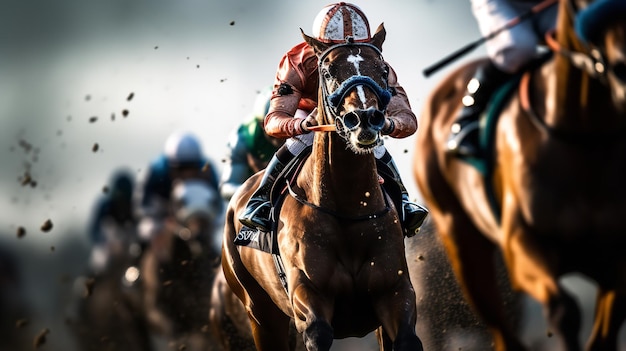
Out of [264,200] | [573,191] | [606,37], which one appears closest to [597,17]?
[606,37]

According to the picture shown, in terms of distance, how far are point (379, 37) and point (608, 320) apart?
2122 millimetres

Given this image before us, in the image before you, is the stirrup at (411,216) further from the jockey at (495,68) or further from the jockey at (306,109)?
the jockey at (495,68)

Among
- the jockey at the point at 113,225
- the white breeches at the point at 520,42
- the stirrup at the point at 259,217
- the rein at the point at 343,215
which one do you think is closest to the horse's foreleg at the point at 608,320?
the white breeches at the point at 520,42

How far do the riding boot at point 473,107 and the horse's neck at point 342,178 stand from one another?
64 cm

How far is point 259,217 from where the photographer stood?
846 cm

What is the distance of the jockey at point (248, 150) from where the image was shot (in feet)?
38.0

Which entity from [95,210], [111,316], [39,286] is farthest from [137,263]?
[39,286]

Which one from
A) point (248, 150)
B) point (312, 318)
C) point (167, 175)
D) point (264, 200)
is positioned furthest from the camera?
point (167, 175)

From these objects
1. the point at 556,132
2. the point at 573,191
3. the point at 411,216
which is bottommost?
the point at 411,216

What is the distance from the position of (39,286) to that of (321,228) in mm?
9632

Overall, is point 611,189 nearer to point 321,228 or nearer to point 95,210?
point 321,228

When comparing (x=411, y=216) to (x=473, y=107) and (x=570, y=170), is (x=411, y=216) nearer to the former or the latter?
(x=473, y=107)

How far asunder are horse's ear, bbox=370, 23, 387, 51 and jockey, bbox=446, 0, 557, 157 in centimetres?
66

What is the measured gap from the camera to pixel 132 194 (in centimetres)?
1569
